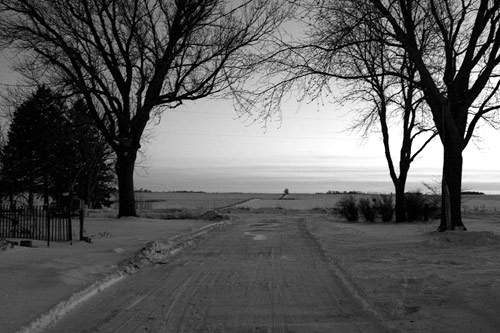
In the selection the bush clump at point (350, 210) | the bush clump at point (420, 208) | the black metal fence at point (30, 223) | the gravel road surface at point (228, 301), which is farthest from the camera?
the bush clump at point (350, 210)

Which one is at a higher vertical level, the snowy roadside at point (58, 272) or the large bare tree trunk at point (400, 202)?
the large bare tree trunk at point (400, 202)

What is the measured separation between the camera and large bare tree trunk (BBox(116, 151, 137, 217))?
1055 inches

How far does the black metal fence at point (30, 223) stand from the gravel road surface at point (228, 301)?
20.1 ft

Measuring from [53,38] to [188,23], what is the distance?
6505 millimetres

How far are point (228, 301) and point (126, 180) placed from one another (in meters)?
21.0

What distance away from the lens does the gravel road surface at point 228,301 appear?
5.91 m

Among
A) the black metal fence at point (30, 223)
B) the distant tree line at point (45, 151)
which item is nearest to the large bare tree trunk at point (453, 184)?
the black metal fence at point (30, 223)

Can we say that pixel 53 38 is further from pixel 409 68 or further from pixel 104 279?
pixel 104 279

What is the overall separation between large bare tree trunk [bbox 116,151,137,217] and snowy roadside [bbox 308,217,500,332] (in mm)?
15389

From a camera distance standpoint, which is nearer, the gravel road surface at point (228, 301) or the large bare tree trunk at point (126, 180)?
the gravel road surface at point (228, 301)

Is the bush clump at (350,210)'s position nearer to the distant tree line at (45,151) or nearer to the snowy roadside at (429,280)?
the snowy roadside at (429,280)

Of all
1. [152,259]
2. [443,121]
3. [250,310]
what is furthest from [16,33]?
[250,310]

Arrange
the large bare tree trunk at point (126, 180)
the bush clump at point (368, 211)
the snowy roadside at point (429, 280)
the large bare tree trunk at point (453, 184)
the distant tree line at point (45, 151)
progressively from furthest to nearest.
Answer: the distant tree line at point (45, 151) < the bush clump at point (368, 211) < the large bare tree trunk at point (126, 180) < the large bare tree trunk at point (453, 184) < the snowy roadside at point (429, 280)

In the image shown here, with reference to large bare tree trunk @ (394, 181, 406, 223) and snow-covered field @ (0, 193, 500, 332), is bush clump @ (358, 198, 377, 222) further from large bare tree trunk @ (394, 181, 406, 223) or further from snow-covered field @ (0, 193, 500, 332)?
snow-covered field @ (0, 193, 500, 332)
